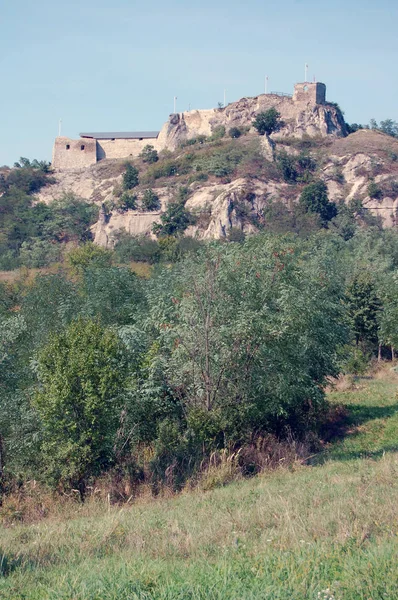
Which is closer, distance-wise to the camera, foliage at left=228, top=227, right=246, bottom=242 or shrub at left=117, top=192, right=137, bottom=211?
foliage at left=228, top=227, right=246, bottom=242

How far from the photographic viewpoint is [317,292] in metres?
16.5

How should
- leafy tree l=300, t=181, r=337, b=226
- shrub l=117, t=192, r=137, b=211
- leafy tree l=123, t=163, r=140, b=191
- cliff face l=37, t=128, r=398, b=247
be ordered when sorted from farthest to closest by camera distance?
leafy tree l=123, t=163, r=140, b=191, shrub l=117, t=192, r=137, b=211, cliff face l=37, t=128, r=398, b=247, leafy tree l=300, t=181, r=337, b=226

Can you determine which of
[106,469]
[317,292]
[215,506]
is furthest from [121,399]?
[317,292]

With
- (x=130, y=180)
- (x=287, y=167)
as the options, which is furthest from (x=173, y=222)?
(x=287, y=167)

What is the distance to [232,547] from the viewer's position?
5.87 m

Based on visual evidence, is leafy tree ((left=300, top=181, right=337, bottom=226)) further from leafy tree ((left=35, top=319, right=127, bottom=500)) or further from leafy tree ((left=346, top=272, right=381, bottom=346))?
leafy tree ((left=35, top=319, right=127, bottom=500))

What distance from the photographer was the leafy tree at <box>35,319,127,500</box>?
37.6 feet

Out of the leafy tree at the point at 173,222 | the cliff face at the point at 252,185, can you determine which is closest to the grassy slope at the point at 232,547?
the cliff face at the point at 252,185

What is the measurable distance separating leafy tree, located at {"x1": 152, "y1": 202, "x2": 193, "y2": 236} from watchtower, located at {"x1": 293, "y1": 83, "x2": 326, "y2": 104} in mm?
24963

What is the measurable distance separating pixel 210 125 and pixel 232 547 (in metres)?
82.2

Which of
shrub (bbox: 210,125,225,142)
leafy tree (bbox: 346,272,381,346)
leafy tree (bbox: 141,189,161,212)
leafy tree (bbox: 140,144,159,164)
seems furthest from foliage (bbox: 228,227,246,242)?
leafy tree (bbox: 140,144,159,164)

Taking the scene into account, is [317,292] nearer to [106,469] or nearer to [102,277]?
[106,469]

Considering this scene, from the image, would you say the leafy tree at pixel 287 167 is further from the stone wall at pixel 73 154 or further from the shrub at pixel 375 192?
the stone wall at pixel 73 154

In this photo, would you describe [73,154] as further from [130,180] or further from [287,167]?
[287,167]
